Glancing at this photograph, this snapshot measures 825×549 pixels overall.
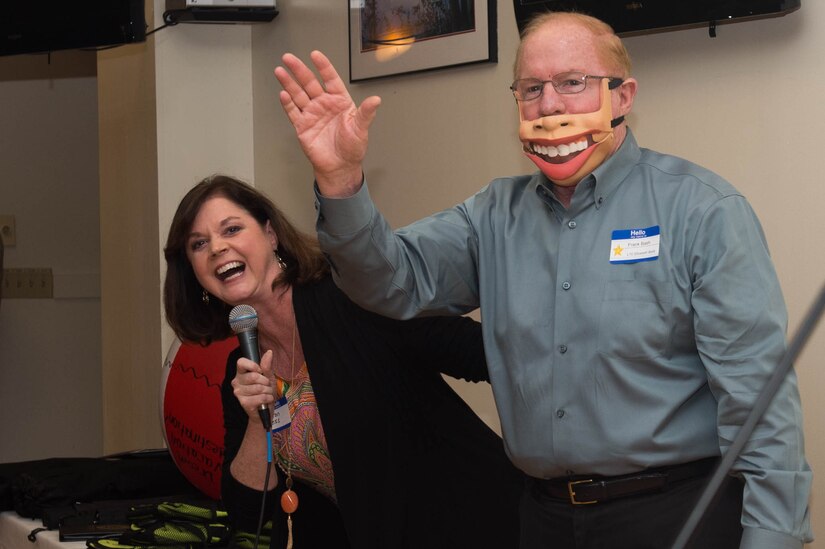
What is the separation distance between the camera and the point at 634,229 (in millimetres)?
1620

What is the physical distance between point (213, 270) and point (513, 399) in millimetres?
804

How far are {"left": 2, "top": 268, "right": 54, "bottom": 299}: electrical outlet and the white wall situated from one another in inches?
1.2

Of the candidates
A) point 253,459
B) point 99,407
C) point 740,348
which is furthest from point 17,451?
point 740,348

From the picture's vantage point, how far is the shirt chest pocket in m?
1.56

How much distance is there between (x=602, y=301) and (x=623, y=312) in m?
0.04

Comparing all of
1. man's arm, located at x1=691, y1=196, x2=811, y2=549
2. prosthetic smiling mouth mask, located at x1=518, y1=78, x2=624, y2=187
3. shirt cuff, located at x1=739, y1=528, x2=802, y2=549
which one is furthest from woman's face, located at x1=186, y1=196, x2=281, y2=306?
shirt cuff, located at x1=739, y1=528, x2=802, y2=549

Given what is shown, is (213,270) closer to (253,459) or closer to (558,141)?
(253,459)

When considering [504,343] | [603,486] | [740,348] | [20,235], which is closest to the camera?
[740,348]

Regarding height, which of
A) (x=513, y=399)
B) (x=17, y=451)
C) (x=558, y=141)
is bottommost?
(x=17, y=451)

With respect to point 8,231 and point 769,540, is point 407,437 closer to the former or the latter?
point 769,540

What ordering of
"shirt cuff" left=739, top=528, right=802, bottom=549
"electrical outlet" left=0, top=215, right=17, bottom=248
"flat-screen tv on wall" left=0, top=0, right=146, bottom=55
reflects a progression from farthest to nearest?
1. "electrical outlet" left=0, top=215, right=17, bottom=248
2. "flat-screen tv on wall" left=0, top=0, right=146, bottom=55
3. "shirt cuff" left=739, top=528, right=802, bottom=549

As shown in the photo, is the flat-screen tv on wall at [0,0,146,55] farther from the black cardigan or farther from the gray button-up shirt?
the gray button-up shirt

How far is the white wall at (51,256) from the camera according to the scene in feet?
17.5

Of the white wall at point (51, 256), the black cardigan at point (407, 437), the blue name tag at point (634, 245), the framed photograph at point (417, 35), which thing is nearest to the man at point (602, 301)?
the blue name tag at point (634, 245)
